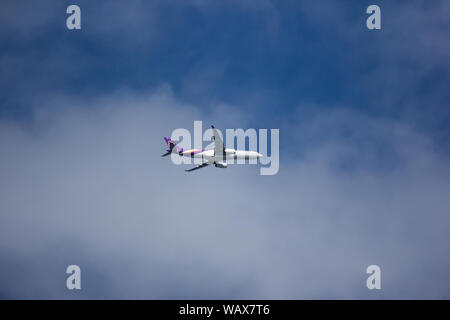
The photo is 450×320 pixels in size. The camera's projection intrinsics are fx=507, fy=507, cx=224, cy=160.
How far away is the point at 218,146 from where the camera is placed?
13675 centimetres

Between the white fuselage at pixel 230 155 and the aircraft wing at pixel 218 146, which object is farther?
the white fuselage at pixel 230 155

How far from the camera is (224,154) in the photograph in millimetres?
139125

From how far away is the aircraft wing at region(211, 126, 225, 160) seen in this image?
13312 centimetres

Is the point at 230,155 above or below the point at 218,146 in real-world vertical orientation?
below

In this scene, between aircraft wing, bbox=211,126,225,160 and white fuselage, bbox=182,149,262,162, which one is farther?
white fuselage, bbox=182,149,262,162

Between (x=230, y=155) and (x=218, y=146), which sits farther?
(x=230, y=155)

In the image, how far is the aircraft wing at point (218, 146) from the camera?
133m
